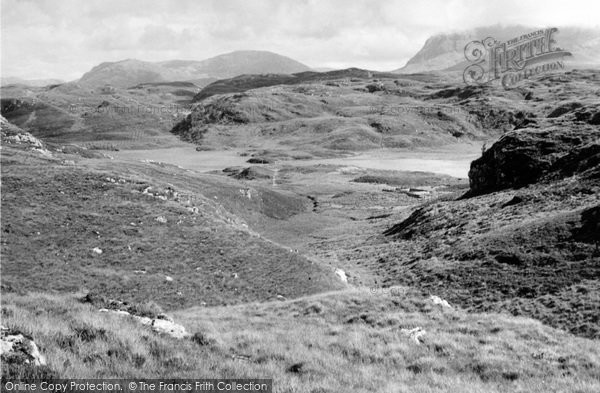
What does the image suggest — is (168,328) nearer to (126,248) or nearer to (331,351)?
(331,351)

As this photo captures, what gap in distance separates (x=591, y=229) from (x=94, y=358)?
117 ft

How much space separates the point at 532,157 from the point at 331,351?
57.6m

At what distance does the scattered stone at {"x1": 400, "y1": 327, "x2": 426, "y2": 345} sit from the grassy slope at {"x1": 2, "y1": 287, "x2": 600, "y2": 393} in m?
0.28

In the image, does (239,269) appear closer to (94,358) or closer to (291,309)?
(291,309)

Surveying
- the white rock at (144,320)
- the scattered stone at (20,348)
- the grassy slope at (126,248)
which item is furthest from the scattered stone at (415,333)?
the grassy slope at (126,248)

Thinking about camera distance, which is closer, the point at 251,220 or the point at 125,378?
the point at 125,378

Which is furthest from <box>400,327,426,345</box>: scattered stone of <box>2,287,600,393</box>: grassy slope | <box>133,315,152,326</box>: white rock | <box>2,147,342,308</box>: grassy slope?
<box>2,147,342,308</box>: grassy slope

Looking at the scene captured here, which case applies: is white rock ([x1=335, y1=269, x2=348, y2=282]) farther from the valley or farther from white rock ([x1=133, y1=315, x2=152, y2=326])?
white rock ([x1=133, y1=315, x2=152, y2=326])

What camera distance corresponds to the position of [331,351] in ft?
54.9

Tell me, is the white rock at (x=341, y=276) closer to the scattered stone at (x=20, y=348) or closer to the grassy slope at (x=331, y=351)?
the grassy slope at (x=331, y=351)

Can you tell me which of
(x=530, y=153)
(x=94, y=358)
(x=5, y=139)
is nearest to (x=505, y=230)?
(x=530, y=153)

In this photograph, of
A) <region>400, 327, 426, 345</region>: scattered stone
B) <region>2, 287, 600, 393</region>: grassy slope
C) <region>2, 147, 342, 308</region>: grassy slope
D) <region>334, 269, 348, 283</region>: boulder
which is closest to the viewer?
<region>2, 287, 600, 393</region>: grassy slope

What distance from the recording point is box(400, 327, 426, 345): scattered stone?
18.8 m

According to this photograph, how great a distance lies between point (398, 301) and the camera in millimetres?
26703
